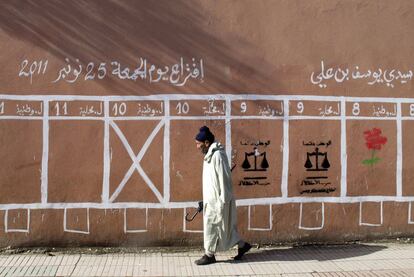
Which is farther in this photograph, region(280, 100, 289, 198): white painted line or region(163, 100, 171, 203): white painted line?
region(280, 100, 289, 198): white painted line

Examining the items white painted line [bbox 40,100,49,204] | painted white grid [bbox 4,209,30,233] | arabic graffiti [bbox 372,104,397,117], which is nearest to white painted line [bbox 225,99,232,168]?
arabic graffiti [bbox 372,104,397,117]

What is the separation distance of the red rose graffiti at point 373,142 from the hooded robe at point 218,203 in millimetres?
2186

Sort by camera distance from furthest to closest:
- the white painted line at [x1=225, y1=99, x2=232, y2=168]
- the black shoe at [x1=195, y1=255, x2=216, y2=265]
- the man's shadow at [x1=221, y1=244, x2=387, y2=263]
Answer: the white painted line at [x1=225, y1=99, x2=232, y2=168], the man's shadow at [x1=221, y1=244, x2=387, y2=263], the black shoe at [x1=195, y1=255, x2=216, y2=265]

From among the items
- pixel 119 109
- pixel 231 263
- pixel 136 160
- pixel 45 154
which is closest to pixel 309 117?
pixel 231 263

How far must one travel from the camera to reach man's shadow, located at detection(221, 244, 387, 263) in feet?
22.6

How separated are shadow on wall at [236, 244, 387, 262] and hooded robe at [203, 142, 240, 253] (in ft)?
1.69

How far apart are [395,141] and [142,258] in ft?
12.4

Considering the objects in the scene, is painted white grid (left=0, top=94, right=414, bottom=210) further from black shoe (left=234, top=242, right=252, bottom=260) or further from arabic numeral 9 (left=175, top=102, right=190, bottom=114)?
black shoe (left=234, top=242, right=252, bottom=260)

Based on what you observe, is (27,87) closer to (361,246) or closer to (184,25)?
(184,25)

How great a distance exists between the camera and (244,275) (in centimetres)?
621

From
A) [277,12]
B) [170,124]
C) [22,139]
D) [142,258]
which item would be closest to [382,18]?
[277,12]

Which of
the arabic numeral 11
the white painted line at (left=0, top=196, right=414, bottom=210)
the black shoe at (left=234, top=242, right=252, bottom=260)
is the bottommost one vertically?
the black shoe at (left=234, top=242, right=252, bottom=260)

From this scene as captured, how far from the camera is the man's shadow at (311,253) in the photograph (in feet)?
22.6

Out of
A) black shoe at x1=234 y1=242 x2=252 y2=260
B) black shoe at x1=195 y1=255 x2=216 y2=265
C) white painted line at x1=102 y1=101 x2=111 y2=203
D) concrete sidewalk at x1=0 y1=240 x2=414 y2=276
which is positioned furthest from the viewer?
white painted line at x1=102 y1=101 x2=111 y2=203
